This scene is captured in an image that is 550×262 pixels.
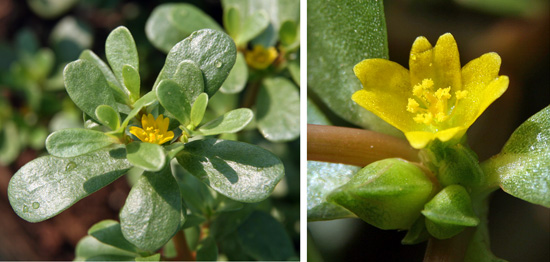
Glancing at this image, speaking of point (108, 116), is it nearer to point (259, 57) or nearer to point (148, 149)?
point (148, 149)

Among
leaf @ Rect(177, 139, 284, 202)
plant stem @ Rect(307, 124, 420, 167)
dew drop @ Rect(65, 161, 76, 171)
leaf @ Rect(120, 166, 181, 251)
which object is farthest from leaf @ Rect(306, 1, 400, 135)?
dew drop @ Rect(65, 161, 76, 171)

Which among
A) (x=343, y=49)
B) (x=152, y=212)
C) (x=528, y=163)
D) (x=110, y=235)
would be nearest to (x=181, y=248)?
(x=110, y=235)

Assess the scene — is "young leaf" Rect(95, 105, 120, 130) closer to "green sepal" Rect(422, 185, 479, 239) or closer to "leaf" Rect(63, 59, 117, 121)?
"leaf" Rect(63, 59, 117, 121)

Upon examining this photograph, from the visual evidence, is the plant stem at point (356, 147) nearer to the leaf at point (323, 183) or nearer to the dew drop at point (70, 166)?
the leaf at point (323, 183)

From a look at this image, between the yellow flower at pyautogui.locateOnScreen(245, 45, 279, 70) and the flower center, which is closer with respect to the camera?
the flower center

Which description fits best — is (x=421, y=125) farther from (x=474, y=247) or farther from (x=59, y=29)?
(x=59, y=29)

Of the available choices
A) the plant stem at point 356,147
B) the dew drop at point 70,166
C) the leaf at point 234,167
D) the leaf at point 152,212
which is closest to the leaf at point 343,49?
the plant stem at point 356,147

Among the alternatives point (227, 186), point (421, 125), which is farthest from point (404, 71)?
point (227, 186)
